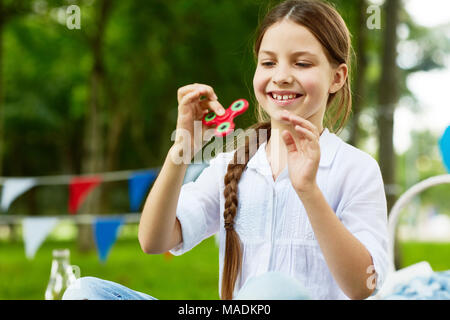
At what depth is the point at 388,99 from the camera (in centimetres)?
449

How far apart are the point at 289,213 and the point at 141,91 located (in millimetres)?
7820

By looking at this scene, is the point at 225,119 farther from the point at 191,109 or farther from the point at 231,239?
the point at 231,239

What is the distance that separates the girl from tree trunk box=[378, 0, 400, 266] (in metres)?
3.18

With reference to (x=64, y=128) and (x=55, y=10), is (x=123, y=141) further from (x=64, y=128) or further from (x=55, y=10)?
(x=55, y=10)

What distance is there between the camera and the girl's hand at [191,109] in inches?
40.9

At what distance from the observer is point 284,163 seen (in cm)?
122

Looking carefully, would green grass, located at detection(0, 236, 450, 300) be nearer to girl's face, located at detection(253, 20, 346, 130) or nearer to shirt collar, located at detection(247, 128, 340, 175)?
shirt collar, located at detection(247, 128, 340, 175)

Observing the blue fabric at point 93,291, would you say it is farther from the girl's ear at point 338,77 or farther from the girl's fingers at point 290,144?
the girl's ear at point 338,77

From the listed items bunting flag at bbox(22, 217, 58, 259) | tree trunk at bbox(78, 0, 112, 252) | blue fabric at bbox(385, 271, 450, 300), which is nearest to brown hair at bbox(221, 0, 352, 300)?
blue fabric at bbox(385, 271, 450, 300)

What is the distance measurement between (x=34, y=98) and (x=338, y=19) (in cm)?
1057

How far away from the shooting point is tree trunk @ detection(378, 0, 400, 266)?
14.3 ft

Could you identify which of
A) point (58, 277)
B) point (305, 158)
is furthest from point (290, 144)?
point (58, 277)

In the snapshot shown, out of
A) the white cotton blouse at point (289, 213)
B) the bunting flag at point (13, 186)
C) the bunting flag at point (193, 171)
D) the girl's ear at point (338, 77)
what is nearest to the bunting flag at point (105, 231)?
the bunting flag at point (13, 186)
